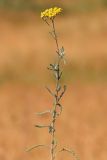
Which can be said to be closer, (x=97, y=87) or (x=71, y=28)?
(x=97, y=87)

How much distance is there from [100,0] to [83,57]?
1242cm

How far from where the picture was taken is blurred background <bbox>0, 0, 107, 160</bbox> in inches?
438

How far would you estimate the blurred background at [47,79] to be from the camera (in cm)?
1112

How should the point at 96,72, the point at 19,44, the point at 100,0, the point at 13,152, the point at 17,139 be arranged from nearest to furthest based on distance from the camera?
1. the point at 13,152
2. the point at 17,139
3. the point at 96,72
4. the point at 19,44
5. the point at 100,0

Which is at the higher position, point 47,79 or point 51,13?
point 51,13

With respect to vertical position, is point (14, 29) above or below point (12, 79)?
above

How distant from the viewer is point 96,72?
17.8m

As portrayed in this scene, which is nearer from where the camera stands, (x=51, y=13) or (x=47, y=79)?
(x=51, y=13)

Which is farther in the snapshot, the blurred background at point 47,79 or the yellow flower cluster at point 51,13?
the blurred background at point 47,79

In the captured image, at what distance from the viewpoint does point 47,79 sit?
16.9 m

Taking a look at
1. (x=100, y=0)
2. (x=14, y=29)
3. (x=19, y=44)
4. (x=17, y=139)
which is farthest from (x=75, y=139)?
(x=100, y=0)

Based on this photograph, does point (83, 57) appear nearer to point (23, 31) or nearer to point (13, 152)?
point (23, 31)

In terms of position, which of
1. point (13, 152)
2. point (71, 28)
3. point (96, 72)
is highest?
point (71, 28)

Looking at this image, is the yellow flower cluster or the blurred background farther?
the blurred background
